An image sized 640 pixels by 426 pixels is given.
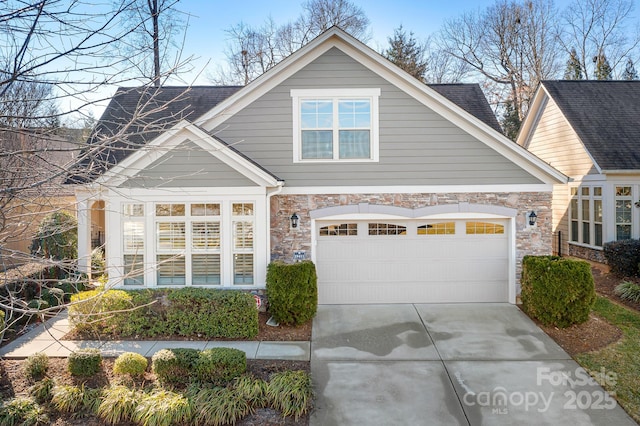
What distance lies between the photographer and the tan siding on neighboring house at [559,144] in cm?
1394

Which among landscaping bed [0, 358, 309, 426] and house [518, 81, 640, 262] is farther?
house [518, 81, 640, 262]

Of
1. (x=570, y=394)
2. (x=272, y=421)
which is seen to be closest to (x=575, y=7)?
(x=570, y=394)

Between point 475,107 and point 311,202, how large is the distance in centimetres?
560

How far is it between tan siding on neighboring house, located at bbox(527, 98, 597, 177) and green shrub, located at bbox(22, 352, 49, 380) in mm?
14707

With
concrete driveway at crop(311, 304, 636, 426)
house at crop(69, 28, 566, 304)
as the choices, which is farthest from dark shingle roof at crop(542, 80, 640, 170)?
concrete driveway at crop(311, 304, 636, 426)

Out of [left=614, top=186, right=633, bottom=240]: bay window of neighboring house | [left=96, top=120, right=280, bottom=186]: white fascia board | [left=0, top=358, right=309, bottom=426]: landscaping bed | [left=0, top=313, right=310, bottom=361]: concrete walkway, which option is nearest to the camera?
[left=0, top=358, right=309, bottom=426]: landscaping bed

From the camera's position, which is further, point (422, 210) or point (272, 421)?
point (422, 210)

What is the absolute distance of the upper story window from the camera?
Answer: 32.6 feet

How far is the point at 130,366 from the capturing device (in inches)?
251

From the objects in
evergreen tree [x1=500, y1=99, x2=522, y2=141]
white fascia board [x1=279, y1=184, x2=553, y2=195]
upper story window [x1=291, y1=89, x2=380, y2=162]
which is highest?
evergreen tree [x1=500, y1=99, x2=522, y2=141]

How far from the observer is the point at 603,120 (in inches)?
564

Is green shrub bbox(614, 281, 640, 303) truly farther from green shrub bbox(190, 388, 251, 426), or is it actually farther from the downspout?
green shrub bbox(190, 388, 251, 426)

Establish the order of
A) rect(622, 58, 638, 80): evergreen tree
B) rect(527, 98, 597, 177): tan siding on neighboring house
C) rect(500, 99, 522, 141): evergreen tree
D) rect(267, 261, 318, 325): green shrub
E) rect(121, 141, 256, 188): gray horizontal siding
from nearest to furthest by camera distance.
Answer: rect(267, 261, 318, 325): green shrub, rect(121, 141, 256, 188): gray horizontal siding, rect(527, 98, 597, 177): tan siding on neighboring house, rect(500, 99, 522, 141): evergreen tree, rect(622, 58, 638, 80): evergreen tree

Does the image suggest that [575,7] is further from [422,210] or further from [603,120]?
[422,210]
